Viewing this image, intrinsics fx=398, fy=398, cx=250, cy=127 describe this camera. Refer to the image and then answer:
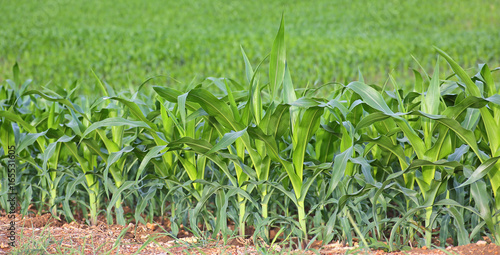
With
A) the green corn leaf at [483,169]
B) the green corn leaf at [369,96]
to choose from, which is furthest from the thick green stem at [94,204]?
the green corn leaf at [483,169]

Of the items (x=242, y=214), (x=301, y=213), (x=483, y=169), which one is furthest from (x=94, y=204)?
(x=483, y=169)

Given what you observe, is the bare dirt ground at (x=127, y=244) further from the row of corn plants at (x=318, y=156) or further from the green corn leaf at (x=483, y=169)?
the green corn leaf at (x=483, y=169)

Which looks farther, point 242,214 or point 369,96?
point 242,214

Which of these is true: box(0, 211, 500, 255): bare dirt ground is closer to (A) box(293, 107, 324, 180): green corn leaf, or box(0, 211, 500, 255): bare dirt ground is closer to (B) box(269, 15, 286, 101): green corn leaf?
(A) box(293, 107, 324, 180): green corn leaf

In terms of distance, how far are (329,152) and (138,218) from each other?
1.11 meters

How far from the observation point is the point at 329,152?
6.98 ft

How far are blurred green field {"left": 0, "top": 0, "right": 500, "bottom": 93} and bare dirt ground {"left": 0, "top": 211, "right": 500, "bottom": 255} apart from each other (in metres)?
3.84

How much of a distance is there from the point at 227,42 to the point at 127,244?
40.5 feet

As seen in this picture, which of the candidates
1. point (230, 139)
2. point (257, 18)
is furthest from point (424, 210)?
point (257, 18)

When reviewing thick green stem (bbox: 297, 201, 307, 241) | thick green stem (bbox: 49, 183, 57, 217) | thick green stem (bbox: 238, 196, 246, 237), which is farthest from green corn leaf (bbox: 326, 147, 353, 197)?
thick green stem (bbox: 49, 183, 57, 217)

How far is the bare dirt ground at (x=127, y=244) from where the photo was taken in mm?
1836

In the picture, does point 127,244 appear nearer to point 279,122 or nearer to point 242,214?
point 242,214

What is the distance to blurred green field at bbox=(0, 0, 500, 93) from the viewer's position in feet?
37.0

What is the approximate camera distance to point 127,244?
2.08 metres
